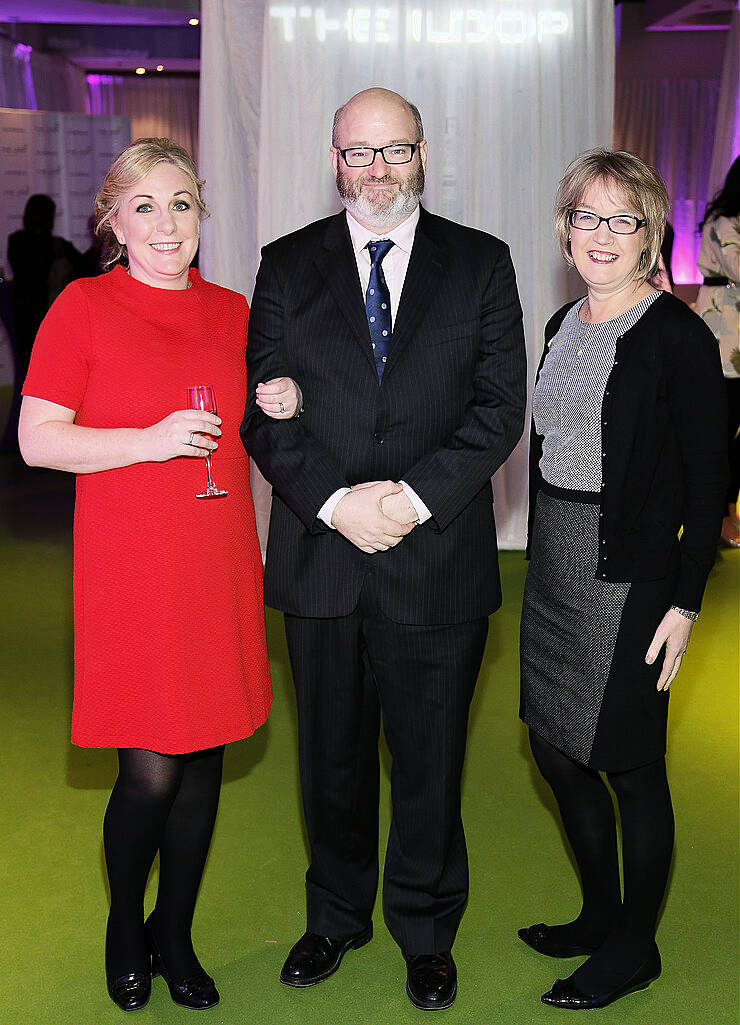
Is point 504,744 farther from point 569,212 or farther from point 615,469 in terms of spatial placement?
point 569,212

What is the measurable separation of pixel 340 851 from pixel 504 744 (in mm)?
1473

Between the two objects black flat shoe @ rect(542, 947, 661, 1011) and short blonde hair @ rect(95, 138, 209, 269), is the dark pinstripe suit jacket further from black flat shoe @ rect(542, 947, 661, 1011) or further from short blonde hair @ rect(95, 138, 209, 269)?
black flat shoe @ rect(542, 947, 661, 1011)

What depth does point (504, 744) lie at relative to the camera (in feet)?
13.3

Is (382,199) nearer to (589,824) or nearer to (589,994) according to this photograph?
(589,824)

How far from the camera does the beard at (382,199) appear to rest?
2.35 meters

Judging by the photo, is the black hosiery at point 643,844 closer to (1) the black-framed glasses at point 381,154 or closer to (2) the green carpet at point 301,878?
(2) the green carpet at point 301,878

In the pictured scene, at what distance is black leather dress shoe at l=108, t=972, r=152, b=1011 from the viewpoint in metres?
2.55

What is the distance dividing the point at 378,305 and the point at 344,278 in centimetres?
9

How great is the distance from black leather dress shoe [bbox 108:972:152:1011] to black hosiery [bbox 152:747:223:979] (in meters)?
0.07

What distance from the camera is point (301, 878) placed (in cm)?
317

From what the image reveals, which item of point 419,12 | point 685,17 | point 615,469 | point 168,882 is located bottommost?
point 168,882

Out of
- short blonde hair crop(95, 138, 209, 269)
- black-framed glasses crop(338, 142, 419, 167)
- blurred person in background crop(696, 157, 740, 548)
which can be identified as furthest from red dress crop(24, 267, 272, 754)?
blurred person in background crop(696, 157, 740, 548)

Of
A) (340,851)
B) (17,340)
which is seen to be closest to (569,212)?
(340,851)

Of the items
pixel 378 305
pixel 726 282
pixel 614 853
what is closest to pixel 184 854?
pixel 614 853
